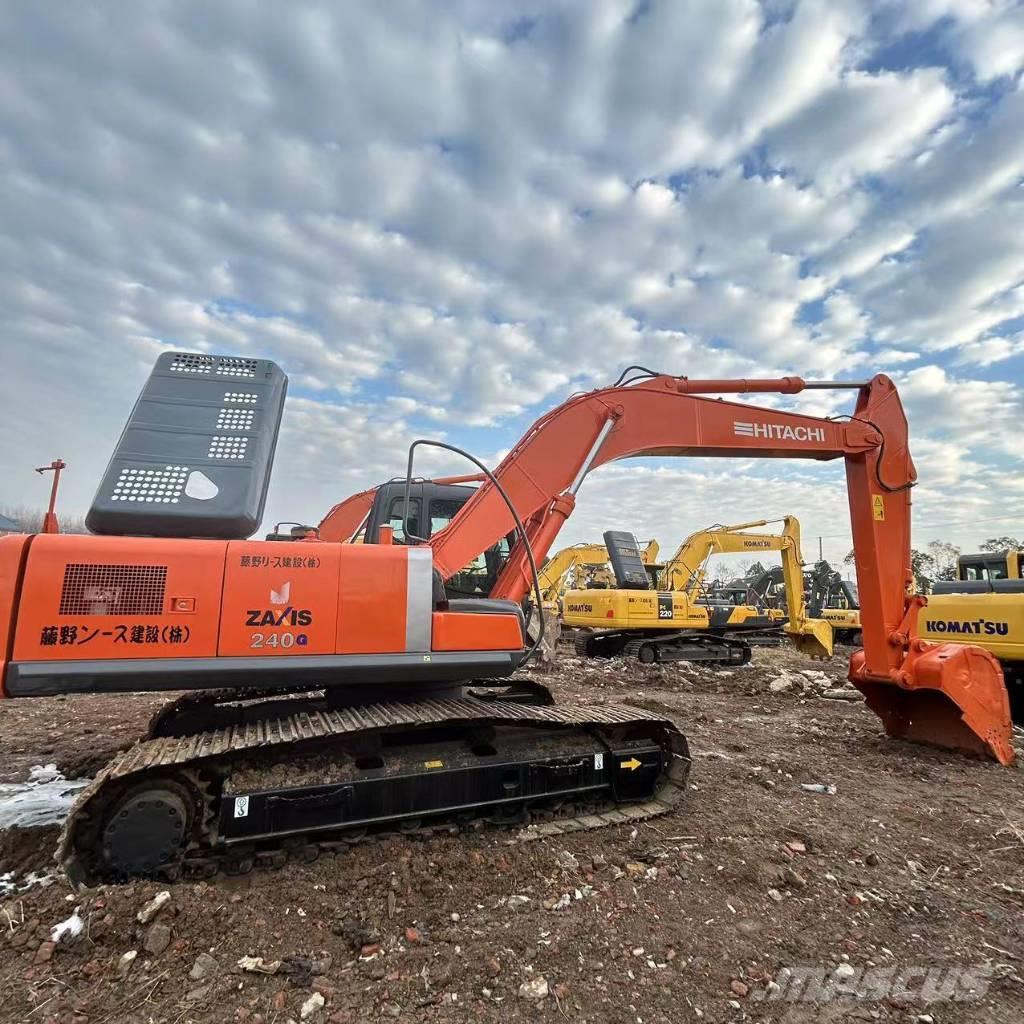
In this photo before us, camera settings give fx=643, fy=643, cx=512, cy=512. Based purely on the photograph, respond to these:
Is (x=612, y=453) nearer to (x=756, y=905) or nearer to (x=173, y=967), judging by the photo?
(x=756, y=905)

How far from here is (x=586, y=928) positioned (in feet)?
9.84

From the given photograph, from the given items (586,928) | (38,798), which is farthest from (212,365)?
(586,928)

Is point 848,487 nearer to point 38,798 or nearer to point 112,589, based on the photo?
point 112,589

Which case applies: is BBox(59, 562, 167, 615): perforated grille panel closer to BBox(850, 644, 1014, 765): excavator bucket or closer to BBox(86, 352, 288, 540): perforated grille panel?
BBox(86, 352, 288, 540): perforated grille panel

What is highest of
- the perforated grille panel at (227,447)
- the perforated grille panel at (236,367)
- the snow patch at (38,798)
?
the perforated grille panel at (236,367)

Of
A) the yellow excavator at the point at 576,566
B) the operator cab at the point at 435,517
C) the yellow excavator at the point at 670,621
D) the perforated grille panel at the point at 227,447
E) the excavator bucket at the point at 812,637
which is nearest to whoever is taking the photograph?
the perforated grille panel at the point at 227,447

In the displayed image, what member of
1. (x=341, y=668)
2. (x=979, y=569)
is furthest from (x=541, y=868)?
(x=979, y=569)

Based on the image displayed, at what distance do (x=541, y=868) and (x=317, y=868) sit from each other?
1.22m

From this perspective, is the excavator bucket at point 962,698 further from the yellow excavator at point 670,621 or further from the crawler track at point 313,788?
the yellow excavator at point 670,621

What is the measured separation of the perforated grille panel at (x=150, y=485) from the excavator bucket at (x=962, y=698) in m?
6.24

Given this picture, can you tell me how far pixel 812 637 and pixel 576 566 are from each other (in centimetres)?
829

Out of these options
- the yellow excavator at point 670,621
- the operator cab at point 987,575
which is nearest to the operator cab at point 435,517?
the operator cab at point 987,575

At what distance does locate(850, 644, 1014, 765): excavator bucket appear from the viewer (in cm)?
577

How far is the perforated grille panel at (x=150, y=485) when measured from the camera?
3.67 meters
